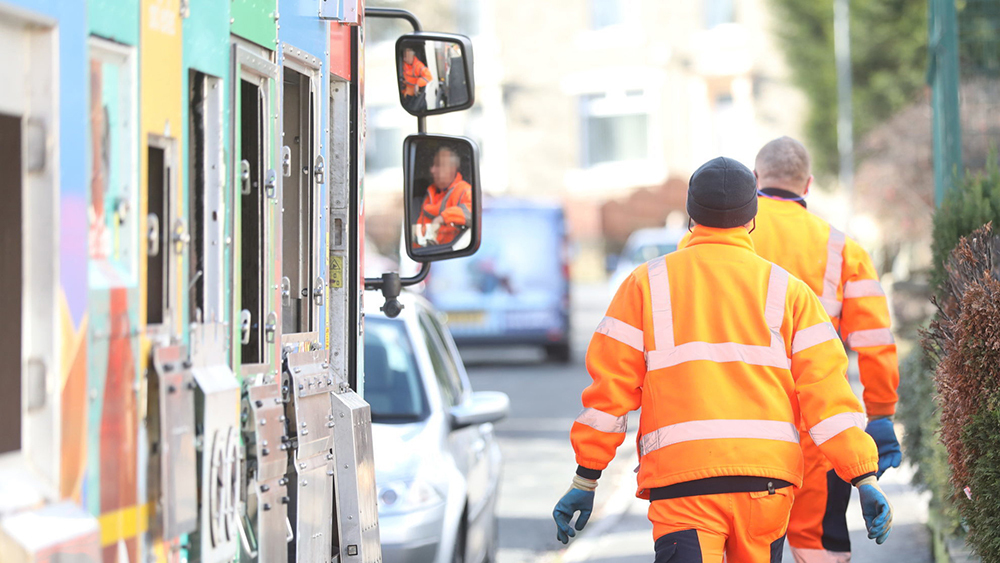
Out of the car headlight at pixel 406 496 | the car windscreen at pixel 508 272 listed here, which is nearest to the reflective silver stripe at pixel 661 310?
the car headlight at pixel 406 496

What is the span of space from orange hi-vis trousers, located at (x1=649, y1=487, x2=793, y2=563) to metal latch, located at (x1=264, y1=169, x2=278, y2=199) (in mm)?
1510

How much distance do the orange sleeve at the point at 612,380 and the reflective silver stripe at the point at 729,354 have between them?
0.11 m

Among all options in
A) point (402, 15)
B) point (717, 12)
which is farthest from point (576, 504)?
point (717, 12)

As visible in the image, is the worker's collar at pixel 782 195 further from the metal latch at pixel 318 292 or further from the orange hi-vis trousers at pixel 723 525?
the metal latch at pixel 318 292

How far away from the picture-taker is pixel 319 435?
316 centimetres

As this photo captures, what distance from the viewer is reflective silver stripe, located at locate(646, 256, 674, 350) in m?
3.66

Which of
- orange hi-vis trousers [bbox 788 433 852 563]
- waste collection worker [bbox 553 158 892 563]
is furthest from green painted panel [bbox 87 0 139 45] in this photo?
orange hi-vis trousers [bbox 788 433 852 563]

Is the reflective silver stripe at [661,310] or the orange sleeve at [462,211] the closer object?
the reflective silver stripe at [661,310]

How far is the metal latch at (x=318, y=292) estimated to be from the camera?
10.5ft

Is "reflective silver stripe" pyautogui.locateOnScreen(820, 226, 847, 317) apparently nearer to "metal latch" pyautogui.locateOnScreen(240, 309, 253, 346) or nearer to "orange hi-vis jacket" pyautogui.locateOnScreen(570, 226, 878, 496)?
"orange hi-vis jacket" pyautogui.locateOnScreen(570, 226, 878, 496)

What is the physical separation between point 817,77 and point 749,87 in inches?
86.8

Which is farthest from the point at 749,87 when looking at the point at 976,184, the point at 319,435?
the point at 319,435

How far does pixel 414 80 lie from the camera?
166 inches

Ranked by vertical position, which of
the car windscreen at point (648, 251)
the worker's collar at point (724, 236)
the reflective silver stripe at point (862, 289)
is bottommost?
the reflective silver stripe at point (862, 289)
